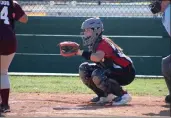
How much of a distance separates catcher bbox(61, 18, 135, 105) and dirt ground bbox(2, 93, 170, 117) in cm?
27

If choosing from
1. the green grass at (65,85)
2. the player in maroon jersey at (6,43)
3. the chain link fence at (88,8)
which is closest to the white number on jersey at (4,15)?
the player in maroon jersey at (6,43)

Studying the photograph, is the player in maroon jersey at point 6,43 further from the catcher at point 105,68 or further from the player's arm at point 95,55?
the player's arm at point 95,55

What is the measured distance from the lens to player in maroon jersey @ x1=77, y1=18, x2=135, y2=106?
7.13 m

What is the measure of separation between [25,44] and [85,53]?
17.3 ft

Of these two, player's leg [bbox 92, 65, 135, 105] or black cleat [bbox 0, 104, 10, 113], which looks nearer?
black cleat [bbox 0, 104, 10, 113]

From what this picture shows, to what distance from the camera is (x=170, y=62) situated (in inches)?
278

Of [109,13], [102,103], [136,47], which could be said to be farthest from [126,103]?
[109,13]

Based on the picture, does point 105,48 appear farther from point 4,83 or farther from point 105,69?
point 4,83

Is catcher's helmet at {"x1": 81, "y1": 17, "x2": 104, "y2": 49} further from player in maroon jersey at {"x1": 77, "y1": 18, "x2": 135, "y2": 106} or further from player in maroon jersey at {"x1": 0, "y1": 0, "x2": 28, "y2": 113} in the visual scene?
player in maroon jersey at {"x1": 0, "y1": 0, "x2": 28, "y2": 113}

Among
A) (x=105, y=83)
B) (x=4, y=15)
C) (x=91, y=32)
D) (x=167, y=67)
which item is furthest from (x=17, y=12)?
(x=167, y=67)

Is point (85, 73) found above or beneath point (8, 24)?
beneath

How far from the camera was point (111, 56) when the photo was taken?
723 centimetres

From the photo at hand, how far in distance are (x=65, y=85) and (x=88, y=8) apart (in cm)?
373

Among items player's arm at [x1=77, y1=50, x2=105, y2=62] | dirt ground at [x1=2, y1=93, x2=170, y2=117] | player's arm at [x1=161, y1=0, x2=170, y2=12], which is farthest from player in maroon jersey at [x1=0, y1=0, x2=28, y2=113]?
player's arm at [x1=161, y1=0, x2=170, y2=12]
